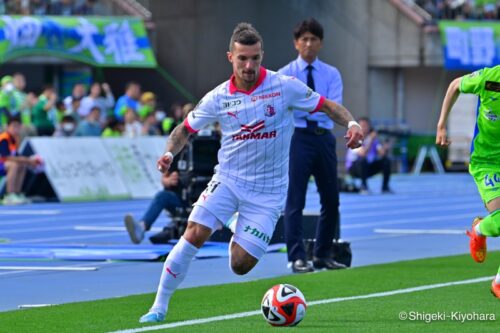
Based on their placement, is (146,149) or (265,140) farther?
(146,149)

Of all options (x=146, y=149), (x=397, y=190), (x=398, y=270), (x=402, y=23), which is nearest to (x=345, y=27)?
(x=402, y=23)

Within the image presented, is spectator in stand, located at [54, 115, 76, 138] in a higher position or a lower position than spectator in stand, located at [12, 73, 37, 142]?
lower

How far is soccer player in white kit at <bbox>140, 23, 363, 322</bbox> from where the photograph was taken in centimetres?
926

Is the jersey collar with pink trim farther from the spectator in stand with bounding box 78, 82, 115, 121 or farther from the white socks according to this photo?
the spectator in stand with bounding box 78, 82, 115, 121

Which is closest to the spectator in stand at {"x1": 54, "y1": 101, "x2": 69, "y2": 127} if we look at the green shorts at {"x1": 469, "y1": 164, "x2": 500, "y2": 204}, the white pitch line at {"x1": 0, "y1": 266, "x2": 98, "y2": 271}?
the white pitch line at {"x1": 0, "y1": 266, "x2": 98, "y2": 271}

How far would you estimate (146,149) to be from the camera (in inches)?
1041

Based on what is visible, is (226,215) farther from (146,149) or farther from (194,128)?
(146,149)

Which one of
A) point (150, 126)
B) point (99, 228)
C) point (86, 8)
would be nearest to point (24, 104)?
point (150, 126)

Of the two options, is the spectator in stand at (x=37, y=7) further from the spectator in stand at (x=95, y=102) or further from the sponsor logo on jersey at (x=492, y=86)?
the sponsor logo on jersey at (x=492, y=86)

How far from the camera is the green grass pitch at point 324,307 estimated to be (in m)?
8.96

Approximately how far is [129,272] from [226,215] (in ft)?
12.3

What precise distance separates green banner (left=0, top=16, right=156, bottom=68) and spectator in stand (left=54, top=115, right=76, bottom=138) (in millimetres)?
5246

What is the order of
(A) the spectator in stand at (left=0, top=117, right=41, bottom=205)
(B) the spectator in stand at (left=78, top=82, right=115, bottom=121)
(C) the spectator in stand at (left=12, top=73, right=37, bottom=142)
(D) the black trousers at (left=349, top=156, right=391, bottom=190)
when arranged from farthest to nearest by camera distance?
1. (D) the black trousers at (left=349, top=156, right=391, bottom=190)
2. (B) the spectator in stand at (left=78, top=82, right=115, bottom=121)
3. (C) the spectator in stand at (left=12, top=73, right=37, bottom=142)
4. (A) the spectator in stand at (left=0, top=117, right=41, bottom=205)

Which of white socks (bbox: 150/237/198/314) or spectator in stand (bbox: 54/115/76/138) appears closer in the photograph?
white socks (bbox: 150/237/198/314)
